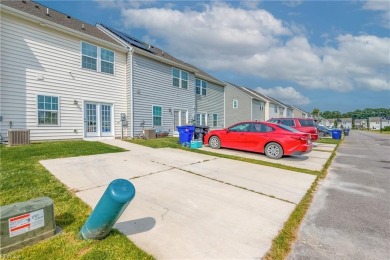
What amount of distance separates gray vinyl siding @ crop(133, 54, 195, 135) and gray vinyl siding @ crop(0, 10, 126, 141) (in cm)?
204

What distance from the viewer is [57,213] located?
135 inches

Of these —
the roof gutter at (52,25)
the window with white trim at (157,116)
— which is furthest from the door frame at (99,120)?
the roof gutter at (52,25)

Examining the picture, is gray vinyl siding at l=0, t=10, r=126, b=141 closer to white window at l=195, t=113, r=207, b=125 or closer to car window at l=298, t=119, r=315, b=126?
white window at l=195, t=113, r=207, b=125

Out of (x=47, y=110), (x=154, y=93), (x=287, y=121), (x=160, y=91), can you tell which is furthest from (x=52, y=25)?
(x=287, y=121)

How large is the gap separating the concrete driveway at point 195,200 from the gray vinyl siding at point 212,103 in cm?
1419

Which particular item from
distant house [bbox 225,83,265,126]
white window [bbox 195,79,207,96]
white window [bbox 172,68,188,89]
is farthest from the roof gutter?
distant house [bbox 225,83,265,126]

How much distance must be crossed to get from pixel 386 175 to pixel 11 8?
1560cm

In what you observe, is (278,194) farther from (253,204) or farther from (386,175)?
(386,175)

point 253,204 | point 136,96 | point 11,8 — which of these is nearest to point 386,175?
point 253,204

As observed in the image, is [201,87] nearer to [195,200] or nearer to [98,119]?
[98,119]

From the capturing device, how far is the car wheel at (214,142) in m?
11.4

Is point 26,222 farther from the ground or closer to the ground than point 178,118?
closer to the ground

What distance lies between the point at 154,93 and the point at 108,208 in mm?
14037

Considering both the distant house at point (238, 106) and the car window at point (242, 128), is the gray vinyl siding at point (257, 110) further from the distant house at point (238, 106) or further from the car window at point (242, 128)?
the car window at point (242, 128)
